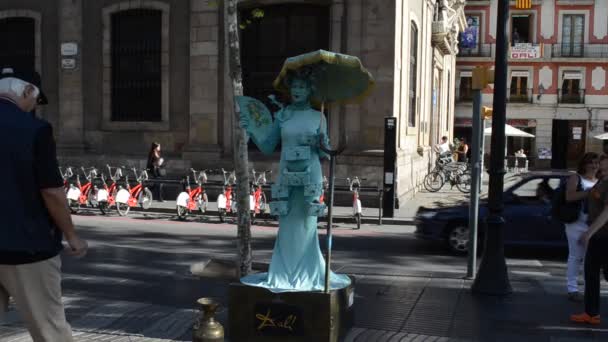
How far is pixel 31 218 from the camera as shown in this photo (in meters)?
3.54

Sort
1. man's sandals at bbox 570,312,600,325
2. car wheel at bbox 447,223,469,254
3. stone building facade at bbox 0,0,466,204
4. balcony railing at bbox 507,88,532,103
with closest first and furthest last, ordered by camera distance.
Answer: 1. man's sandals at bbox 570,312,600,325
2. car wheel at bbox 447,223,469,254
3. stone building facade at bbox 0,0,466,204
4. balcony railing at bbox 507,88,532,103

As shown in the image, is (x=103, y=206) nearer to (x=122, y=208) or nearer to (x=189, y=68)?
(x=122, y=208)

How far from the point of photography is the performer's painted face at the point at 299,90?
5.25m

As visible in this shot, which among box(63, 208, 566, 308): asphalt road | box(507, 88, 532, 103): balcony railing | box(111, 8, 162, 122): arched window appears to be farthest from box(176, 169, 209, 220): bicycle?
box(507, 88, 532, 103): balcony railing

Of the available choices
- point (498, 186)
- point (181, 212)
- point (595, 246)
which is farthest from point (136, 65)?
point (595, 246)

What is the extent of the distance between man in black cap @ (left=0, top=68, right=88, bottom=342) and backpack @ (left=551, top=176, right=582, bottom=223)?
537 cm

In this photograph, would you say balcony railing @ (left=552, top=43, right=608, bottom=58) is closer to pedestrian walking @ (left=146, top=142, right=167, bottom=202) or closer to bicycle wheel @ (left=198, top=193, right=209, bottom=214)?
pedestrian walking @ (left=146, top=142, right=167, bottom=202)

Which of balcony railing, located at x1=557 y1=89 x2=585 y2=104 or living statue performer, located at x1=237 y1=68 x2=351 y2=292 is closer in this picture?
living statue performer, located at x1=237 y1=68 x2=351 y2=292

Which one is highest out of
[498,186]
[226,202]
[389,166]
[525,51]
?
[525,51]

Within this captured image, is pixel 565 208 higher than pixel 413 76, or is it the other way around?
pixel 413 76

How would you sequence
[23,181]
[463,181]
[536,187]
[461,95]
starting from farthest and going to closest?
1. [461,95]
2. [463,181]
3. [536,187]
4. [23,181]

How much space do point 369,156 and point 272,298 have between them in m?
11.7

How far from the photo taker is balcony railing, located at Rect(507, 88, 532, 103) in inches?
1660

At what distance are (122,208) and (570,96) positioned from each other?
34.2m
